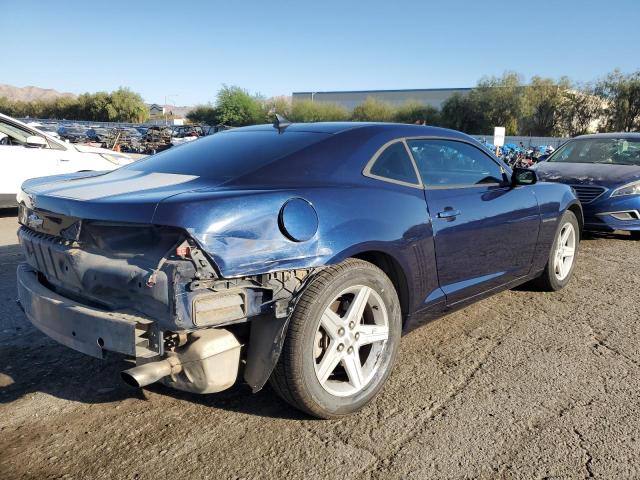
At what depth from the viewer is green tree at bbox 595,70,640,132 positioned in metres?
47.9

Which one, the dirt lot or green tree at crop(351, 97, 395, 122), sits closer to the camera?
the dirt lot

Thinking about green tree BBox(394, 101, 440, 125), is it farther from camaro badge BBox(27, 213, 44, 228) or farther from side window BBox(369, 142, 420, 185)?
camaro badge BBox(27, 213, 44, 228)

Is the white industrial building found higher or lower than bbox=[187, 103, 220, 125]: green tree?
higher

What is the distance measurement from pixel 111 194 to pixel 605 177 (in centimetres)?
675

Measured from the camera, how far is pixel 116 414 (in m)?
2.79

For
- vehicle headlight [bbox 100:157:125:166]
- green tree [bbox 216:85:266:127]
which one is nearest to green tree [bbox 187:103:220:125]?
green tree [bbox 216:85:266:127]

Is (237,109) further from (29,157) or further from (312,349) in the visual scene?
(312,349)

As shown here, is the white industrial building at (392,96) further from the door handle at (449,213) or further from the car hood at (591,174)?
the door handle at (449,213)

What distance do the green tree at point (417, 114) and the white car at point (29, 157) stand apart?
55094 millimetres

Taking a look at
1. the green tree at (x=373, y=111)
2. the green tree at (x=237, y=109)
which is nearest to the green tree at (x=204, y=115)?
the green tree at (x=237, y=109)

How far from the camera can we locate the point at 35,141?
8.20 meters

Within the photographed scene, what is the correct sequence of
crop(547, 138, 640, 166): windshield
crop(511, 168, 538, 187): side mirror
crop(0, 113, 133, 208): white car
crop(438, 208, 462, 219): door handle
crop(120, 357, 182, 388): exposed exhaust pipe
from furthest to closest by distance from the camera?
crop(0, 113, 133, 208): white car, crop(547, 138, 640, 166): windshield, crop(511, 168, 538, 187): side mirror, crop(438, 208, 462, 219): door handle, crop(120, 357, 182, 388): exposed exhaust pipe

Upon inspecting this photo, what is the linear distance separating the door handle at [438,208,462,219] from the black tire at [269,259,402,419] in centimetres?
66

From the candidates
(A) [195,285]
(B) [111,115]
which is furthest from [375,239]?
(B) [111,115]
